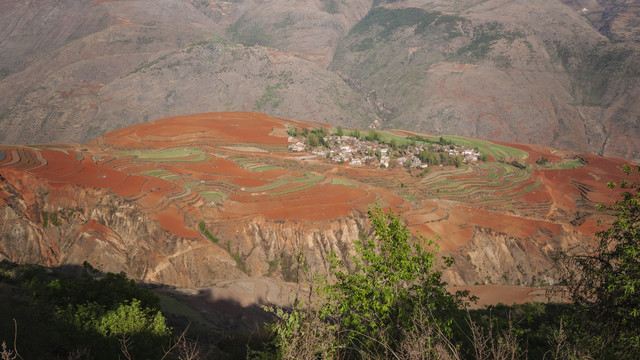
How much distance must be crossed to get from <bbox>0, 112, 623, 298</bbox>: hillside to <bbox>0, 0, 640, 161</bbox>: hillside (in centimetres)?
4334

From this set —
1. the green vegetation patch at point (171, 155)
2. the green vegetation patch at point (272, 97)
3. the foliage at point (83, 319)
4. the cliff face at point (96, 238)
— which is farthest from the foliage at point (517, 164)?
the foliage at point (83, 319)

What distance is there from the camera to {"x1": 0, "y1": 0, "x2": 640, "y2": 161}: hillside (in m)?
95.8

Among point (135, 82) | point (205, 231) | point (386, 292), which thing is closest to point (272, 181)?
point (205, 231)

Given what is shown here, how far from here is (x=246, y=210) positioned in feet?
125

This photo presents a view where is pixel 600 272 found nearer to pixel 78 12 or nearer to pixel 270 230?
pixel 270 230

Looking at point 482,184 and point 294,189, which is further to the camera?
point 482,184

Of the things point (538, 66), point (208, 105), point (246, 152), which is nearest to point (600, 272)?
point (246, 152)

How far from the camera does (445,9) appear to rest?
155875 millimetres

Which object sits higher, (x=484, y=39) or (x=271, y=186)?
(x=484, y=39)

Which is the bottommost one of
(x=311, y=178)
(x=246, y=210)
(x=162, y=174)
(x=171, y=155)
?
(x=311, y=178)

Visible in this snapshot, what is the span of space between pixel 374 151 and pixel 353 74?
90.5 m

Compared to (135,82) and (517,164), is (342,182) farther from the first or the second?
(135,82)

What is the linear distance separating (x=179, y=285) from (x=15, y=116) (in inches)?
3608

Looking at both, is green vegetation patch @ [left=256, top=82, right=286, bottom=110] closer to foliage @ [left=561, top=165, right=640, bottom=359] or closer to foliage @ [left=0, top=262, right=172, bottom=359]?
foliage @ [left=0, top=262, right=172, bottom=359]
